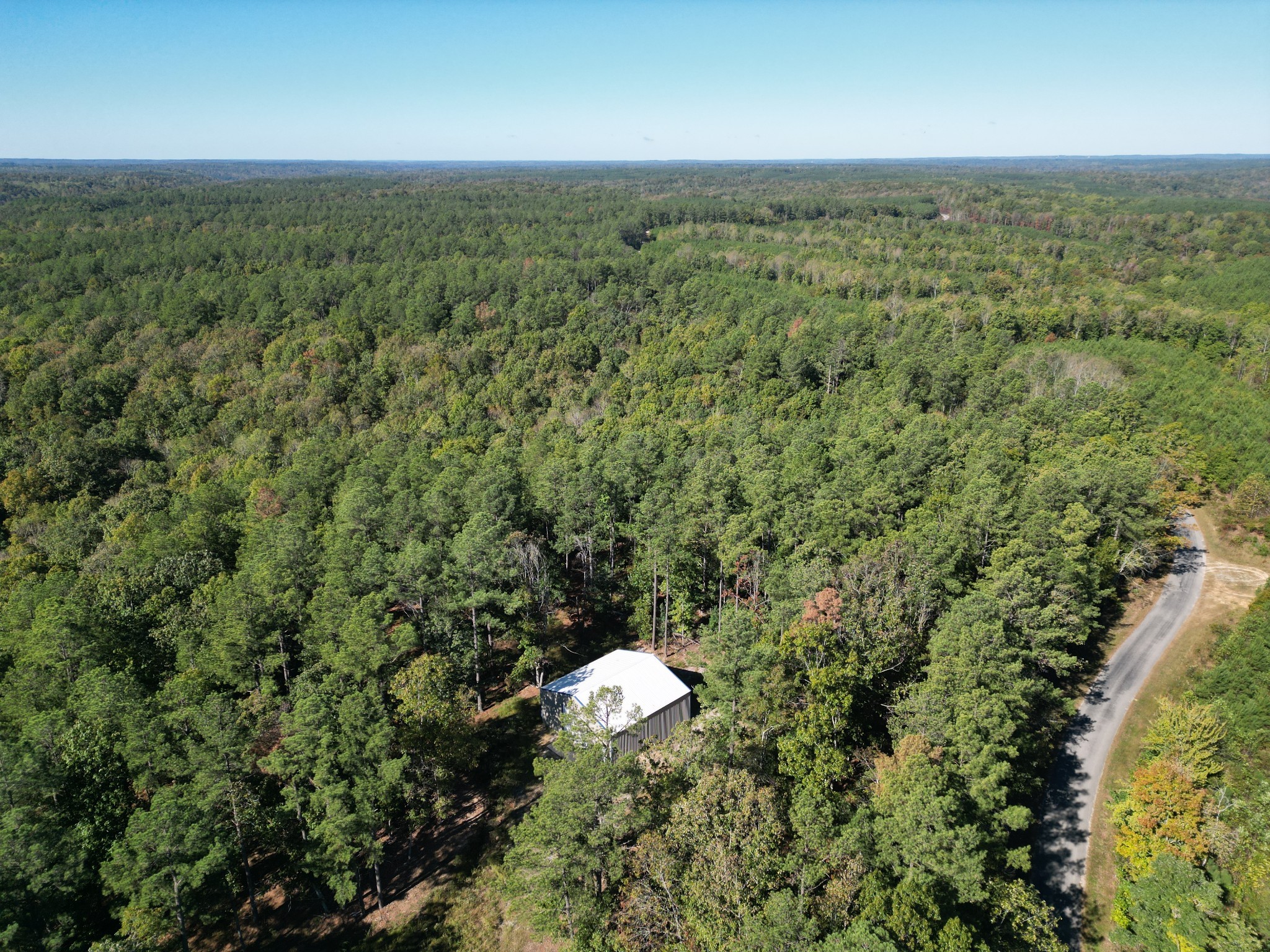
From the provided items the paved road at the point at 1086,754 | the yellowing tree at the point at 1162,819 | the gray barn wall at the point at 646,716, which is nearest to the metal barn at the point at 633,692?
the gray barn wall at the point at 646,716

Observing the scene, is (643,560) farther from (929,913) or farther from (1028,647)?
(929,913)

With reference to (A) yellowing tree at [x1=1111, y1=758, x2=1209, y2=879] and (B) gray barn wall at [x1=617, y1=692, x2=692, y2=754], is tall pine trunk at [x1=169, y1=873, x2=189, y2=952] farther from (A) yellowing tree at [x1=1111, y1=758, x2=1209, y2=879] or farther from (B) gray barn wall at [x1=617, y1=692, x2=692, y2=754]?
(A) yellowing tree at [x1=1111, y1=758, x2=1209, y2=879]

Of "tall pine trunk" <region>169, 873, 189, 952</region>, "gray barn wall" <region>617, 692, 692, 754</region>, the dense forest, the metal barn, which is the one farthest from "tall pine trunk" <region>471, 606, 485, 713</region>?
"tall pine trunk" <region>169, 873, 189, 952</region>

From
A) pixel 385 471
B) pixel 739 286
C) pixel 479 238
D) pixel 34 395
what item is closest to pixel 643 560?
pixel 385 471

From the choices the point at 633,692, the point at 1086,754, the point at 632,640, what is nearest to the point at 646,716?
the point at 633,692

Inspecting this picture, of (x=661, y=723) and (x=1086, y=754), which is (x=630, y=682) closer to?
(x=661, y=723)

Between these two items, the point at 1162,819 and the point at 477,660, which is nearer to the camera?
the point at 1162,819
